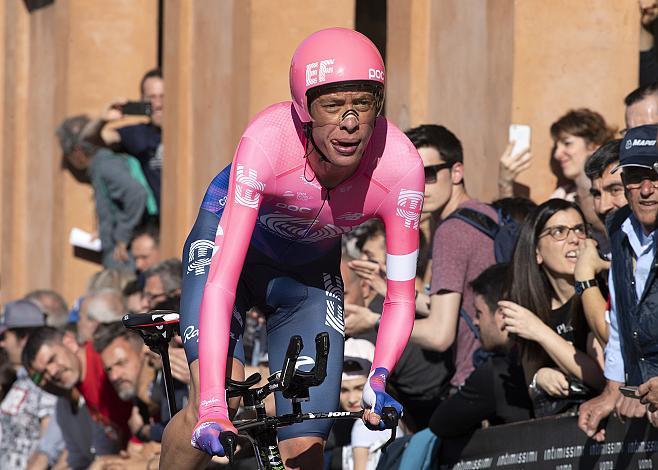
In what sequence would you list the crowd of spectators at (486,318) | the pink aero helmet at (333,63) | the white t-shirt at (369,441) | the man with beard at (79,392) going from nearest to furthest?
the pink aero helmet at (333,63), the crowd of spectators at (486,318), the white t-shirt at (369,441), the man with beard at (79,392)

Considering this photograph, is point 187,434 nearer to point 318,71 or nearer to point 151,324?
point 151,324

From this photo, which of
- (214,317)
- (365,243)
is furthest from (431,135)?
(214,317)

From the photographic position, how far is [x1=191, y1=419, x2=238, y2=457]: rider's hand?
5719 millimetres

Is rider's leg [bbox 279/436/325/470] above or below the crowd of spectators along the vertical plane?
below

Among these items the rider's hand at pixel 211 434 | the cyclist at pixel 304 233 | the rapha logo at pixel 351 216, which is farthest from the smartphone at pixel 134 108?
the rider's hand at pixel 211 434

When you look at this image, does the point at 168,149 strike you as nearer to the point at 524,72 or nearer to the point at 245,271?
the point at 524,72

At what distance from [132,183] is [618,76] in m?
5.55

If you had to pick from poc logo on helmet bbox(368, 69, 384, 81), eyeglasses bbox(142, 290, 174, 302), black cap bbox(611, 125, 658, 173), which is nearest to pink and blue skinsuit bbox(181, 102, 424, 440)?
poc logo on helmet bbox(368, 69, 384, 81)

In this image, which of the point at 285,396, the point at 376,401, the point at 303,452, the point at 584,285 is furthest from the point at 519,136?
the point at 285,396

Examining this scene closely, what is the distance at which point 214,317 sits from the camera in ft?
20.4

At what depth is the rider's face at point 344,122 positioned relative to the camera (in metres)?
6.30

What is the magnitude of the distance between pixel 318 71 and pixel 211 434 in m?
1.46

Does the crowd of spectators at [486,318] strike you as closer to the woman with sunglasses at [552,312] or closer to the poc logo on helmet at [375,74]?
the woman with sunglasses at [552,312]

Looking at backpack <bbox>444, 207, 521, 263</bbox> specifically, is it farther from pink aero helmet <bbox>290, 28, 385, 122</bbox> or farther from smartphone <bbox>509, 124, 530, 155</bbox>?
pink aero helmet <bbox>290, 28, 385, 122</bbox>
